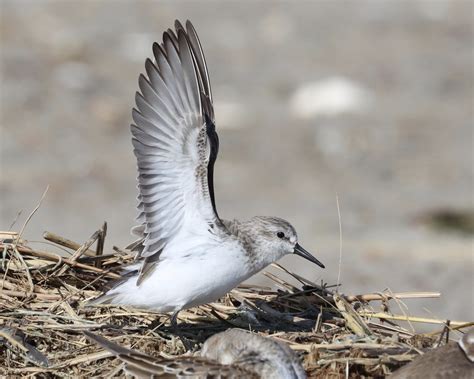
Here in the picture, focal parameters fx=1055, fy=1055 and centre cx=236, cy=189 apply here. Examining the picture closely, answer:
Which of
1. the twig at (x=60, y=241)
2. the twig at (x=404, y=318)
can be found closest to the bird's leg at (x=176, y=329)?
the twig at (x=60, y=241)

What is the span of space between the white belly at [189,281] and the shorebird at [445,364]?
131cm

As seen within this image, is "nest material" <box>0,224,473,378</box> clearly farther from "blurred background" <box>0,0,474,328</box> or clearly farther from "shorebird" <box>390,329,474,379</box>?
"blurred background" <box>0,0,474,328</box>

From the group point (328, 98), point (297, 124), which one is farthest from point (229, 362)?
point (328, 98)

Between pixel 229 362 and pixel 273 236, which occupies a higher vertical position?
pixel 273 236

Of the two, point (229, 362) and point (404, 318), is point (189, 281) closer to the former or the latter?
point (229, 362)

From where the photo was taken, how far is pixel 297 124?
55.9ft

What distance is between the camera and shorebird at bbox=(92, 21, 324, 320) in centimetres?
630

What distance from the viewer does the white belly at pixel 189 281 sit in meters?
6.26

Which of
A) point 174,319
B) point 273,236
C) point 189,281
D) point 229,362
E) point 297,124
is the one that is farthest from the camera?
point 297,124

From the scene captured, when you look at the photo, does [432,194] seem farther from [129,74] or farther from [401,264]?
[129,74]

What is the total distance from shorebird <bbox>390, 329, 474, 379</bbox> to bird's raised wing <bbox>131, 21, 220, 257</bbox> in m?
1.62

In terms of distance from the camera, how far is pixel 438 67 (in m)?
19.4

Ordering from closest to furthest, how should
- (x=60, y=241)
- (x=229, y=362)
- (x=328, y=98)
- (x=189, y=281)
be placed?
(x=229, y=362)
(x=189, y=281)
(x=60, y=241)
(x=328, y=98)

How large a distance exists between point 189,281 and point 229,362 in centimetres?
103
